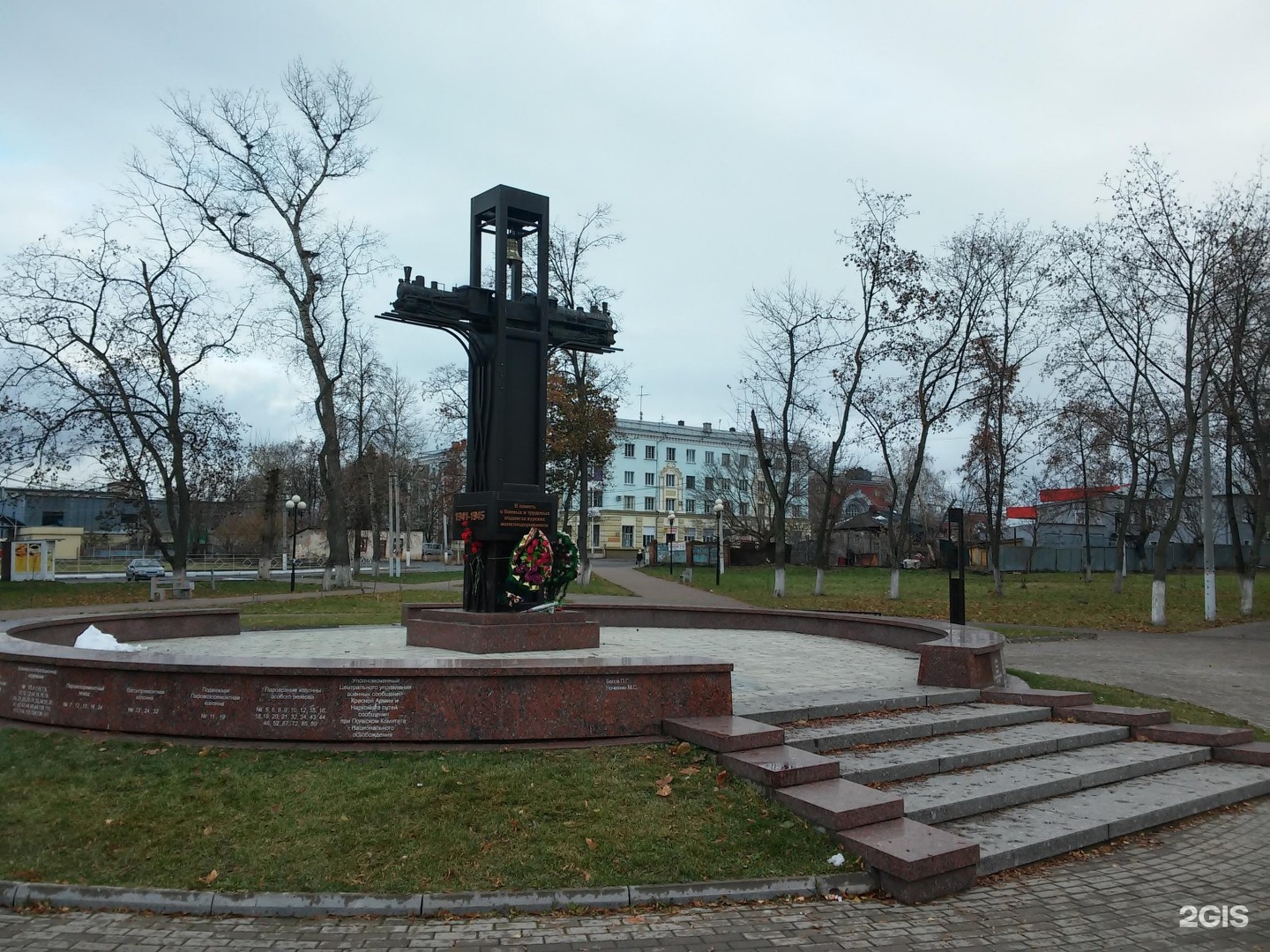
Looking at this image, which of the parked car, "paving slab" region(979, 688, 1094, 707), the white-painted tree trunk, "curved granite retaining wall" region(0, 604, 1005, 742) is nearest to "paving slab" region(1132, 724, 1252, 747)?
"paving slab" region(979, 688, 1094, 707)

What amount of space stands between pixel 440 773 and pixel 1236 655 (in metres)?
16.6

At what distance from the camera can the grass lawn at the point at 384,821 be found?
5395 millimetres

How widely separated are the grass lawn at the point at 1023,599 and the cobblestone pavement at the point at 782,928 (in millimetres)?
16586

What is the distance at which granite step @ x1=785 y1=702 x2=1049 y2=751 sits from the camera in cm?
765

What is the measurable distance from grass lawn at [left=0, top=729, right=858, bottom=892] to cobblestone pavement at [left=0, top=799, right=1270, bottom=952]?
0.28 metres

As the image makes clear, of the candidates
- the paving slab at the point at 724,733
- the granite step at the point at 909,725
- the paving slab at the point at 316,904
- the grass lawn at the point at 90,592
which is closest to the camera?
the paving slab at the point at 316,904

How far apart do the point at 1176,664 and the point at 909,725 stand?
33.7 feet

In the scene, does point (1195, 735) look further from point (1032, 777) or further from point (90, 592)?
point (90, 592)

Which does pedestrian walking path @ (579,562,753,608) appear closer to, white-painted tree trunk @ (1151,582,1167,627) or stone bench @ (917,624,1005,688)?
white-painted tree trunk @ (1151,582,1167,627)

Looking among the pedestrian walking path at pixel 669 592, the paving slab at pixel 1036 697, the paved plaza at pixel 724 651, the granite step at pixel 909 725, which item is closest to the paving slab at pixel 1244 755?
the paving slab at pixel 1036 697

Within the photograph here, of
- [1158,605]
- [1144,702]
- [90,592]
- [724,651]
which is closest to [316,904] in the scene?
[724,651]

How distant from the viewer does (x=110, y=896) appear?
5.18 meters

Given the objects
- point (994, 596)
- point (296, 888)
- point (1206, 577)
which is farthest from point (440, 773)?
point (994, 596)

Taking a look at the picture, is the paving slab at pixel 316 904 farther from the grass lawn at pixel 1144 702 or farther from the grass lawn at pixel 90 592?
the grass lawn at pixel 90 592
